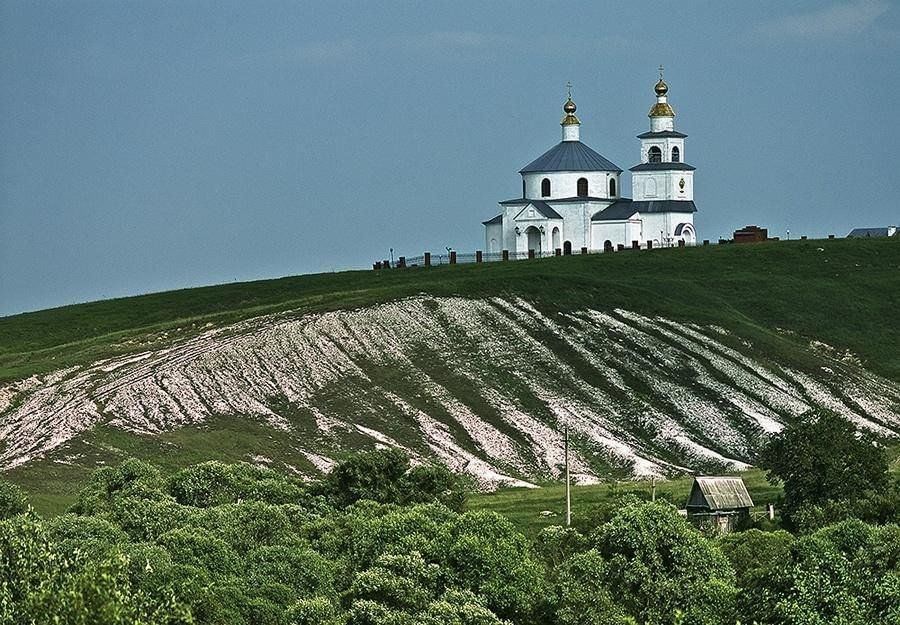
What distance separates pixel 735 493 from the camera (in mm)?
90438

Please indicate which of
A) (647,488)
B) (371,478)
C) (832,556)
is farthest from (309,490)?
(832,556)

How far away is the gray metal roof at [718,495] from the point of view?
89.0 m

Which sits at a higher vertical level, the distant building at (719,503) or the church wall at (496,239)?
the church wall at (496,239)

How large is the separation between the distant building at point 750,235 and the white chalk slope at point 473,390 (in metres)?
54.6

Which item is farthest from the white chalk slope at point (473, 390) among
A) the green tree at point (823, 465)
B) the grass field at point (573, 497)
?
the green tree at point (823, 465)

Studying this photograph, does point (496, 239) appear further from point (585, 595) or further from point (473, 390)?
Result: point (585, 595)

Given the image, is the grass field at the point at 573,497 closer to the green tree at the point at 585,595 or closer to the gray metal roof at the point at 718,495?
the gray metal roof at the point at 718,495

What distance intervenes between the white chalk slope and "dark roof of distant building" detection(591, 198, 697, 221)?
182 ft

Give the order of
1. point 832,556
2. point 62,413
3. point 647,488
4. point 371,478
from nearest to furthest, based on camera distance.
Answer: point 832,556 < point 371,478 < point 647,488 < point 62,413

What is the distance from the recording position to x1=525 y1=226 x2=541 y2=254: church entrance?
194875 mm

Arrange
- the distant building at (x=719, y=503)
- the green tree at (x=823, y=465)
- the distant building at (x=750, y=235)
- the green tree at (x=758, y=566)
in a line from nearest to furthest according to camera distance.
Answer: the green tree at (x=758, y=566) < the green tree at (x=823, y=465) < the distant building at (x=719, y=503) < the distant building at (x=750, y=235)

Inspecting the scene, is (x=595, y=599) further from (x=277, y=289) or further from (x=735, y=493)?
(x=277, y=289)

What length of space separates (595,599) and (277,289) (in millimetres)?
105901

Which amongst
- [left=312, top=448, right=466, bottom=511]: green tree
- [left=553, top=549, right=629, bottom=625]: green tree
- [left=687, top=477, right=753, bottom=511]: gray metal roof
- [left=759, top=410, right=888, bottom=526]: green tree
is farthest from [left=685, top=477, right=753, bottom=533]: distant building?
[left=553, top=549, right=629, bottom=625]: green tree
